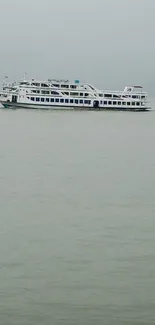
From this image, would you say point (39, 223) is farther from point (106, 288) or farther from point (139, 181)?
point (139, 181)

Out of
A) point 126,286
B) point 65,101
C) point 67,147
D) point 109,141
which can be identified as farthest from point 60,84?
point 126,286

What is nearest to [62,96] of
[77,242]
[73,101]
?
[73,101]

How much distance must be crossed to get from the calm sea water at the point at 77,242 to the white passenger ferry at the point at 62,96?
3720 centimetres

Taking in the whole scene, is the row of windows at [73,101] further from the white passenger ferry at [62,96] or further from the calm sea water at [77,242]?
the calm sea water at [77,242]

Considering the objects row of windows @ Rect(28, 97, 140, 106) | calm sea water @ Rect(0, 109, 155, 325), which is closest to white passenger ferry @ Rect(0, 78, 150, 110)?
row of windows @ Rect(28, 97, 140, 106)

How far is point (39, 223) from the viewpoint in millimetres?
11430

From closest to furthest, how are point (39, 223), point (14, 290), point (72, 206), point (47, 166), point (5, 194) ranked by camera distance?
point (14, 290) → point (39, 223) → point (72, 206) → point (5, 194) → point (47, 166)

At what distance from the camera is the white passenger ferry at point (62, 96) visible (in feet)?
193

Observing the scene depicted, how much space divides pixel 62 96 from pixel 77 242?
4951 centimetres

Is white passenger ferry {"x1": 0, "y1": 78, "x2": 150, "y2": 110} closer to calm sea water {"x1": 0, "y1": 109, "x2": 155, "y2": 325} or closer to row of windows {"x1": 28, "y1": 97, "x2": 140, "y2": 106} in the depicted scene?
row of windows {"x1": 28, "y1": 97, "x2": 140, "y2": 106}

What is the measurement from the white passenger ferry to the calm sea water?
37198 mm

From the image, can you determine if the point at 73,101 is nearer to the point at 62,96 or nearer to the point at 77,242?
the point at 62,96

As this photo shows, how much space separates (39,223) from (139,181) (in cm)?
609

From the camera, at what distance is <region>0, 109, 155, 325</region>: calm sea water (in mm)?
7328
